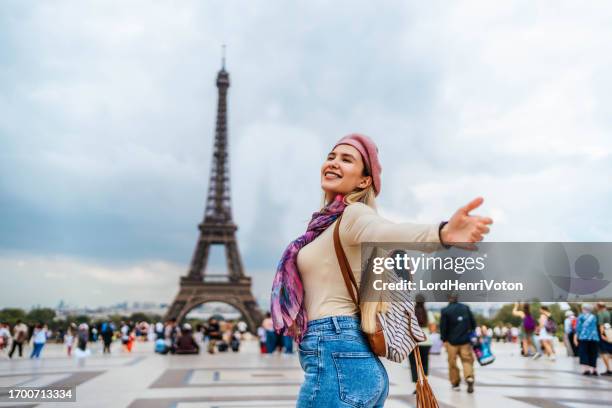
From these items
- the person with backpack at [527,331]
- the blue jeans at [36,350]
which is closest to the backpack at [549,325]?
the person with backpack at [527,331]

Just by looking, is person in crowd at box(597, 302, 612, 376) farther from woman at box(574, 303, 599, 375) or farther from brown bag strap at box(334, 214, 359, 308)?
brown bag strap at box(334, 214, 359, 308)

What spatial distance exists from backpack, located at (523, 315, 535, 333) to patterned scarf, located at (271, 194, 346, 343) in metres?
15.1

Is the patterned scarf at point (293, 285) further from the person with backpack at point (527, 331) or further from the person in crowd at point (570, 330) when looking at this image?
the person in crowd at point (570, 330)

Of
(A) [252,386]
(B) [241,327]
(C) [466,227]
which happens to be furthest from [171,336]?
(C) [466,227]

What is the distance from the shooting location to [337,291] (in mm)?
2129

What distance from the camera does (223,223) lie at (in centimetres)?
5991

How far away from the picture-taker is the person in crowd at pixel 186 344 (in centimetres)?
1955

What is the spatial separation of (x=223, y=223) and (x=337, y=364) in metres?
58.5

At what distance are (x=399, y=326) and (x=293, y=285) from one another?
42 cm

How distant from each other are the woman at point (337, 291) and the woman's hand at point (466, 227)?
0.08 m

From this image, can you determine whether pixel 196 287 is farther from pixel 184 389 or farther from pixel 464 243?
pixel 464 243

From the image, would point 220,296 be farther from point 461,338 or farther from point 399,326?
point 399,326

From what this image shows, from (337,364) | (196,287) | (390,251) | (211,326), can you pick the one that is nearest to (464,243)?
(390,251)

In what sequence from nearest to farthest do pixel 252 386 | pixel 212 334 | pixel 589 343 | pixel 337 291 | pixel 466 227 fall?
1. pixel 466 227
2. pixel 337 291
3. pixel 252 386
4. pixel 589 343
5. pixel 212 334
